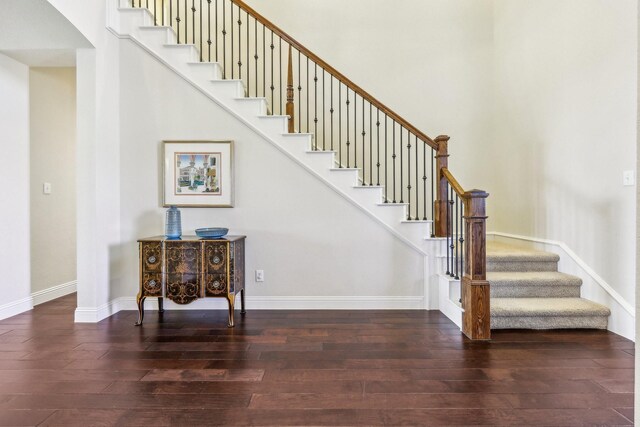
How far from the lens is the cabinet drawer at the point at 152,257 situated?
3.44 meters

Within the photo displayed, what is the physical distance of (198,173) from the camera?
3.98m

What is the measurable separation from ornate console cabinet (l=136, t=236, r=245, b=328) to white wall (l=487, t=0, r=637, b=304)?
326cm

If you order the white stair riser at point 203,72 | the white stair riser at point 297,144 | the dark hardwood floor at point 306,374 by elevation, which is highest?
the white stair riser at point 203,72

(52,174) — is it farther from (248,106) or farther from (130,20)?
(248,106)

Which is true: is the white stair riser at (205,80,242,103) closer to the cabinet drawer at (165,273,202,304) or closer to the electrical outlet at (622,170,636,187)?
the cabinet drawer at (165,273,202,304)

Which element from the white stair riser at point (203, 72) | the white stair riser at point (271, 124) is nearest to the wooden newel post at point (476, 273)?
the white stair riser at point (271, 124)

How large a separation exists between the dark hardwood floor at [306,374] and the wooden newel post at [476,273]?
13 cm

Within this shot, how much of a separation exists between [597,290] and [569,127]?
158cm

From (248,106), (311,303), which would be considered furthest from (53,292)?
(248,106)

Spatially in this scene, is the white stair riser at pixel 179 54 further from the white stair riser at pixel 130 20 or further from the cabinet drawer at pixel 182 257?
the cabinet drawer at pixel 182 257

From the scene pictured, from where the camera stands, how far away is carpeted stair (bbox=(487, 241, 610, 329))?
10.6 ft

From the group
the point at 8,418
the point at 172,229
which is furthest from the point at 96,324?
the point at 8,418

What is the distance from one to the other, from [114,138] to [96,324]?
5.93 ft

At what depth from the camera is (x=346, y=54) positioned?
524 cm
